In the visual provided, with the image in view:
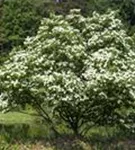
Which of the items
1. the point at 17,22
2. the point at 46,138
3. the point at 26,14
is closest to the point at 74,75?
the point at 46,138

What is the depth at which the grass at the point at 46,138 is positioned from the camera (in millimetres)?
14523

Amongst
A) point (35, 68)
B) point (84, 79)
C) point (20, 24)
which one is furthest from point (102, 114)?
point (20, 24)

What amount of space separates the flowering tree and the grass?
25.5 inches

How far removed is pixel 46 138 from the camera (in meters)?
16.2

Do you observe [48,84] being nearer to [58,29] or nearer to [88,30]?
[58,29]

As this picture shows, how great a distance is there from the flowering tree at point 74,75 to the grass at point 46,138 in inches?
25.5

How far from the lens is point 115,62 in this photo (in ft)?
52.7

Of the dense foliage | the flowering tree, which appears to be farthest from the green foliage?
the flowering tree

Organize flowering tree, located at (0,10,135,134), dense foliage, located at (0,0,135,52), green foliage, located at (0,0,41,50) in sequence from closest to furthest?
flowering tree, located at (0,10,135,134) < green foliage, located at (0,0,41,50) < dense foliage, located at (0,0,135,52)

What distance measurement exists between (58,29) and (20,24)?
51.6ft

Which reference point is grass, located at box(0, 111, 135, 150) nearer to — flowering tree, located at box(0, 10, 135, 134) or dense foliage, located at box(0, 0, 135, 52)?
flowering tree, located at box(0, 10, 135, 134)

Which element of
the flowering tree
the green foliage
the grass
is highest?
the green foliage

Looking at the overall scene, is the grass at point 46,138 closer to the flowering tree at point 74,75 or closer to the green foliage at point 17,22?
the flowering tree at point 74,75

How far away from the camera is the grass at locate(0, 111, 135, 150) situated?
14523mm
